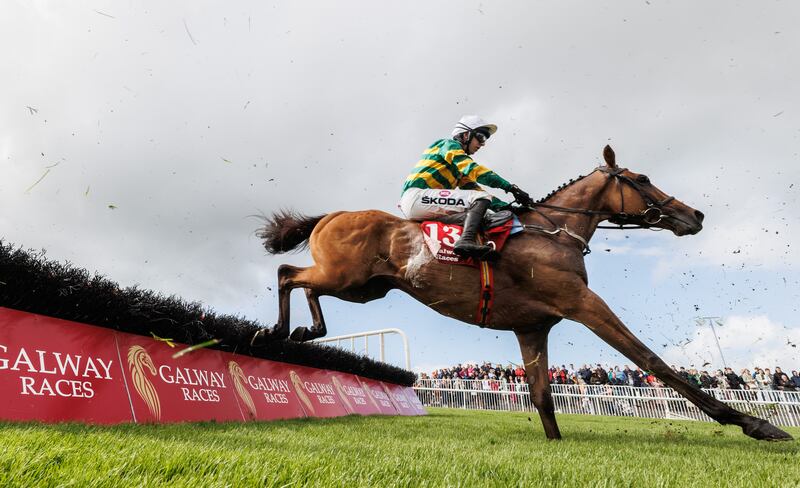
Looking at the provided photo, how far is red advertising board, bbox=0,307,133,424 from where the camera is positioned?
3814mm

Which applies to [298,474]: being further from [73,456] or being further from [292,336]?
[292,336]

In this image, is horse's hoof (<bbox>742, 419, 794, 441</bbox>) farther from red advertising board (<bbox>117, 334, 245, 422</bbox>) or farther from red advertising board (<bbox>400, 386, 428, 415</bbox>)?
red advertising board (<bbox>400, 386, 428, 415</bbox>)

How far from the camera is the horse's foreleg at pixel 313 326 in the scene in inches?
201

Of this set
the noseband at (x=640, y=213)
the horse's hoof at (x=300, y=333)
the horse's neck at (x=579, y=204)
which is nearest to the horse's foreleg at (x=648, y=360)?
the horse's neck at (x=579, y=204)

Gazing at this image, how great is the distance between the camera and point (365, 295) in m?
5.21

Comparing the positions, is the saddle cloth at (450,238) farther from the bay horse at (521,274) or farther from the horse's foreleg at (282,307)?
the horse's foreleg at (282,307)

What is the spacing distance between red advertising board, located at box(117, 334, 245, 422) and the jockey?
3.18 meters

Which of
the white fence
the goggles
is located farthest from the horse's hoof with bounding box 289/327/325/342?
the white fence

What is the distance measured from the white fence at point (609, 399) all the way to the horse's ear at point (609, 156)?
1394 cm

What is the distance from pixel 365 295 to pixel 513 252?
5.57 feet

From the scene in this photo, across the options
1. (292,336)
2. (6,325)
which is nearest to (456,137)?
(292,336)

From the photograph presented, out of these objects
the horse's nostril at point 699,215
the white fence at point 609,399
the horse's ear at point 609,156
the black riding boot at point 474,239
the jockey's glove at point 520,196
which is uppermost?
the horse's ear at point 609,156

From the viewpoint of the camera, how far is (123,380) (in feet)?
15.3

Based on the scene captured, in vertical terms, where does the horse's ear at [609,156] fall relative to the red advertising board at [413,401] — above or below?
above
